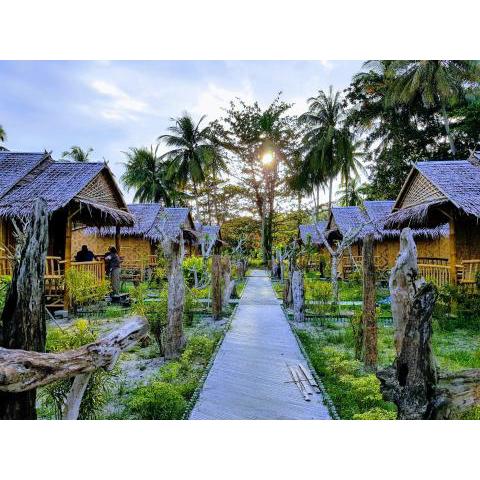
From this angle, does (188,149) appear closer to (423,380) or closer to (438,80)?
(438,80)

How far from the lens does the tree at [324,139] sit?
19.3m

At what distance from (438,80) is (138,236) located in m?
11.4

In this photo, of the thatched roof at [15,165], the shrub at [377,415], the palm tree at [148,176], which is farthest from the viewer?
the palm tree at [148,176]

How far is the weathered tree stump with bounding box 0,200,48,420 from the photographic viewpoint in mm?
1855

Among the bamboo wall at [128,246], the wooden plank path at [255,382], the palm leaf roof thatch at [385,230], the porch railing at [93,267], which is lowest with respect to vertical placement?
the wooden plank path at [255,382]

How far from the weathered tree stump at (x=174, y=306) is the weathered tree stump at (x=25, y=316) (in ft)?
7.90

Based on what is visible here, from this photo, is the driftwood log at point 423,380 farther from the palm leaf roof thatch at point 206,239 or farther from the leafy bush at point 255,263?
the leafy bush at point 255,263

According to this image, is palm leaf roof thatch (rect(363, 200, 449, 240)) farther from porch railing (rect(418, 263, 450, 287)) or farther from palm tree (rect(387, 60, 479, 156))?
palm tree (rect(387, 60, 479, 156))

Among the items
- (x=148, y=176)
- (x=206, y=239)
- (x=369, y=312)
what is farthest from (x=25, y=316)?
(x=148, y=176)

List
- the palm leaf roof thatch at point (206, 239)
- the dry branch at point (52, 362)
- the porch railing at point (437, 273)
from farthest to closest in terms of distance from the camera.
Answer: the palm leaf roof thatch at point (206, 239), the porch railing at point (437, 273), the dry branch at point (52, 362)

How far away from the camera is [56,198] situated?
658cm

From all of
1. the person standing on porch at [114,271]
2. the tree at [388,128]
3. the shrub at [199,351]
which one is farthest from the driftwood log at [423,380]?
the tree at [388,128]

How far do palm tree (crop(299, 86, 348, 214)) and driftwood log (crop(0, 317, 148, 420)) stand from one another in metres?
18.3

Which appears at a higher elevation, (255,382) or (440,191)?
(440,191)
